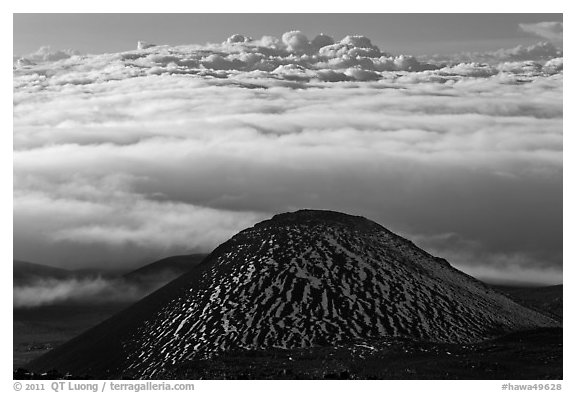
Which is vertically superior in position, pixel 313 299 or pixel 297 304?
pixel 313 299

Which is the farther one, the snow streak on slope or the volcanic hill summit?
the volcanic hill summit

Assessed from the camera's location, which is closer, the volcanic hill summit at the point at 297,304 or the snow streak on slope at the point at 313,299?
the snow streak on slope at the point at 313,299

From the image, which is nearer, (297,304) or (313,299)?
(297,304)
